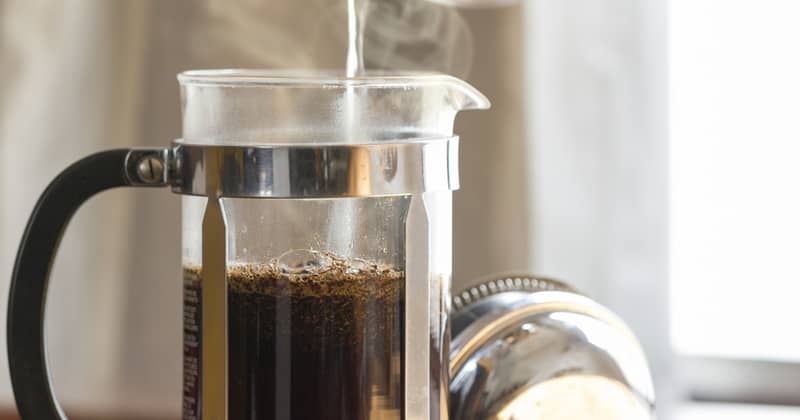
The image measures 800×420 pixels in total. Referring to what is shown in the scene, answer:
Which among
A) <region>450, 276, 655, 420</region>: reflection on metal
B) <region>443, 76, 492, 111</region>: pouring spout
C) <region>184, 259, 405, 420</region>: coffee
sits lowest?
<region>450, 276, 655, 420</region>: reflection on metal

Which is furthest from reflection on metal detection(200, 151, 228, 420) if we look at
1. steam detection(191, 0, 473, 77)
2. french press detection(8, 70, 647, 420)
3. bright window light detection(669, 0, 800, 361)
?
bright window light detection(669, 0, 800, 361)

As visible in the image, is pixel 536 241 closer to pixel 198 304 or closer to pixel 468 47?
pixel 468 47

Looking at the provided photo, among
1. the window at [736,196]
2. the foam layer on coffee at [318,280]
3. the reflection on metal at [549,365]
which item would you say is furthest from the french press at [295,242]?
the window at [736,196]

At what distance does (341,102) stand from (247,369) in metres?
0.17

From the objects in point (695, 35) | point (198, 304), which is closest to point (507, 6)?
point (695, 35)

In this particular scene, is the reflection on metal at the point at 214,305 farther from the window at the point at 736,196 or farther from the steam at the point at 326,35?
the window at the point at 736,196

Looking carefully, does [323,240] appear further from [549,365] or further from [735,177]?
[735,177]

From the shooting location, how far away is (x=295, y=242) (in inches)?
23.0

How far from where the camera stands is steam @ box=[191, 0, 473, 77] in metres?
1.12

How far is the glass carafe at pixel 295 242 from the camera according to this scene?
580 millimetres

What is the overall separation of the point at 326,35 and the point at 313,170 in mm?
642

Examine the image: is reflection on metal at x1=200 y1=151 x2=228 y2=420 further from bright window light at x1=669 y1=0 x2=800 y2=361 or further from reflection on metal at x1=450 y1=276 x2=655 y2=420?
bright window light at x1=669 y1=0 x2=800 y2=361

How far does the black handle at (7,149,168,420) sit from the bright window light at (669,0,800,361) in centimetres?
76

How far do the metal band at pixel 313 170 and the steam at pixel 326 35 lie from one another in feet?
1.79
